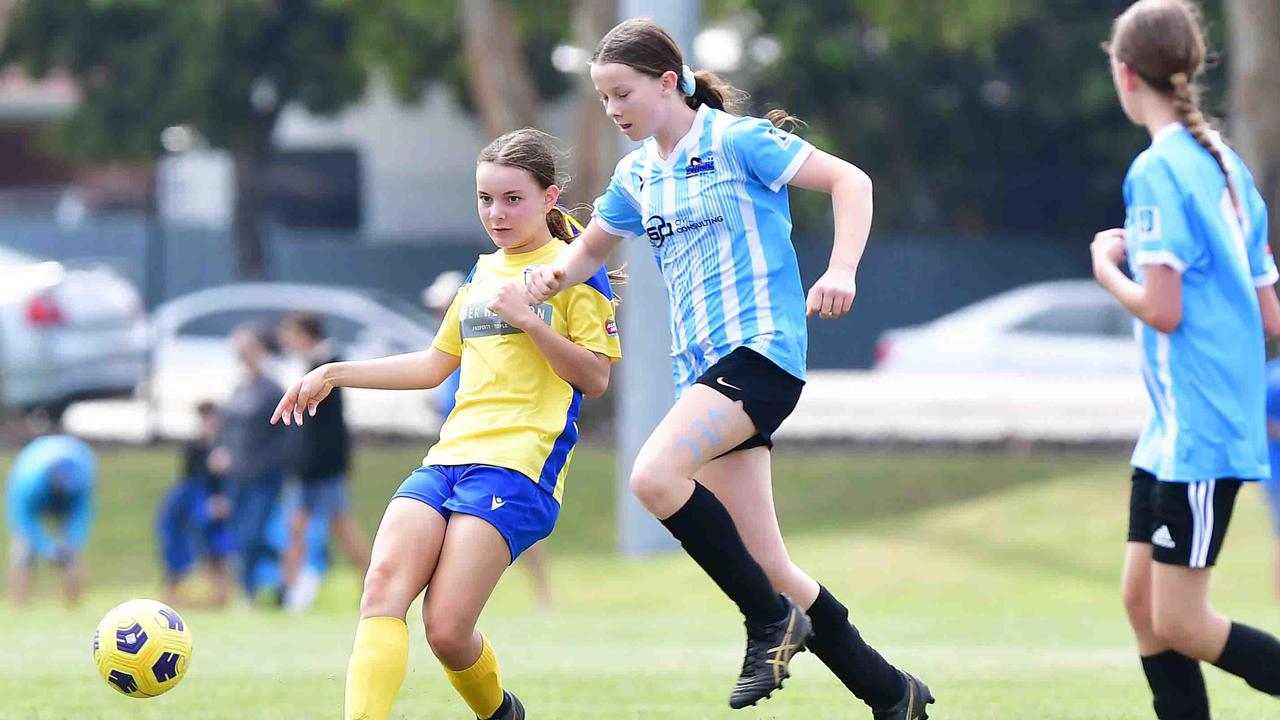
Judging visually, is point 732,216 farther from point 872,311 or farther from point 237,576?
point 872,311

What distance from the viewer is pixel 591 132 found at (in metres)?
19.9

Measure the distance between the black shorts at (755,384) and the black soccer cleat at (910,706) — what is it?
90 cm

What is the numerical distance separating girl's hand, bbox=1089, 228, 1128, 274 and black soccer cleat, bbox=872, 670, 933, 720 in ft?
4.59

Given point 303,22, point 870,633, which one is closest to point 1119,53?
point 870,633

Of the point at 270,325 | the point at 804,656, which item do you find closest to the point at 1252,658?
the point at 804,656

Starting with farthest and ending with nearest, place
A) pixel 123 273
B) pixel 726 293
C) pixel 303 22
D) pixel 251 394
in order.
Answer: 1. pixel 303 22
2. pixel 123 273
3. pixel 251 394
4. pixel 726 293

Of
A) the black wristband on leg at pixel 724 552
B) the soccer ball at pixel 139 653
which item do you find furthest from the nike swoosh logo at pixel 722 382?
the soccer ball at pixel 139 653

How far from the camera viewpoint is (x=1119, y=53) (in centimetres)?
441

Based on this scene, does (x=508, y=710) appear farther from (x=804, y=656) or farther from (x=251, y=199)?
(x=251, y=199)

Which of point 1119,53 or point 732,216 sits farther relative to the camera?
point 732,216

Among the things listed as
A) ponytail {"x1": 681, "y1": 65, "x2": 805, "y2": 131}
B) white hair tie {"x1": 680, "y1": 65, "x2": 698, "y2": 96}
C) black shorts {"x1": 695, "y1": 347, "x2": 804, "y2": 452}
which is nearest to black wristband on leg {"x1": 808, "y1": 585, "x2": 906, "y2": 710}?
black shorts {"x1": 695, "y1": 347, "x2": 804, "y2": 452}

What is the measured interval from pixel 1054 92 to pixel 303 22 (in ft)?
42.0

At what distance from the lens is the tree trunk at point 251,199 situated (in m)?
29.2

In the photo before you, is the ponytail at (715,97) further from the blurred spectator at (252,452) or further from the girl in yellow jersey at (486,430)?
the blurred spectator at (252,452)
